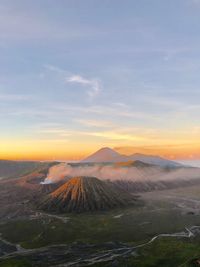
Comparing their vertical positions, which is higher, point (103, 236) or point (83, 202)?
point (83, 202)

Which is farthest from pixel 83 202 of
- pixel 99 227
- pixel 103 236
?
pixel 103 236

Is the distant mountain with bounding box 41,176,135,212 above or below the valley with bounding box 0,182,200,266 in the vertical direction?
above

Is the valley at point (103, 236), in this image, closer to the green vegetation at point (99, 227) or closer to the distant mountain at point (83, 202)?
the green vegetation at point (99, 227)

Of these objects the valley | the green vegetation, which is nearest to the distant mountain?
the valley

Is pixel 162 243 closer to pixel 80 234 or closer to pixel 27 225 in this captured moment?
pixel 80 234

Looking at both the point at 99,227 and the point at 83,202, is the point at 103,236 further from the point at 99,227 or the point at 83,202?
the point at 83,202

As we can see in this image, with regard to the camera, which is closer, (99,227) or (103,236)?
(103,236)

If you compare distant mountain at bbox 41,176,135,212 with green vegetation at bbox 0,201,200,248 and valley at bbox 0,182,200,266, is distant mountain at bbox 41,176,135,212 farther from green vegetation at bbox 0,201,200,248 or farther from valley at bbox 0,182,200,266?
green vegetation at bbox 0,201,200,248

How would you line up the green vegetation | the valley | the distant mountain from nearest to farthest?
the valley < the green vegetation < the distant mountain

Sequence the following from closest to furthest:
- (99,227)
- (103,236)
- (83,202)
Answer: (103,236), (99,227), (83,202)

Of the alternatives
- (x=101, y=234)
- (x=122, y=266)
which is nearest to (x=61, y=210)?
(x=101, y=234)

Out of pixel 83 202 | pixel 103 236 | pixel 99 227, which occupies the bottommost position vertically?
pixel 103 236
